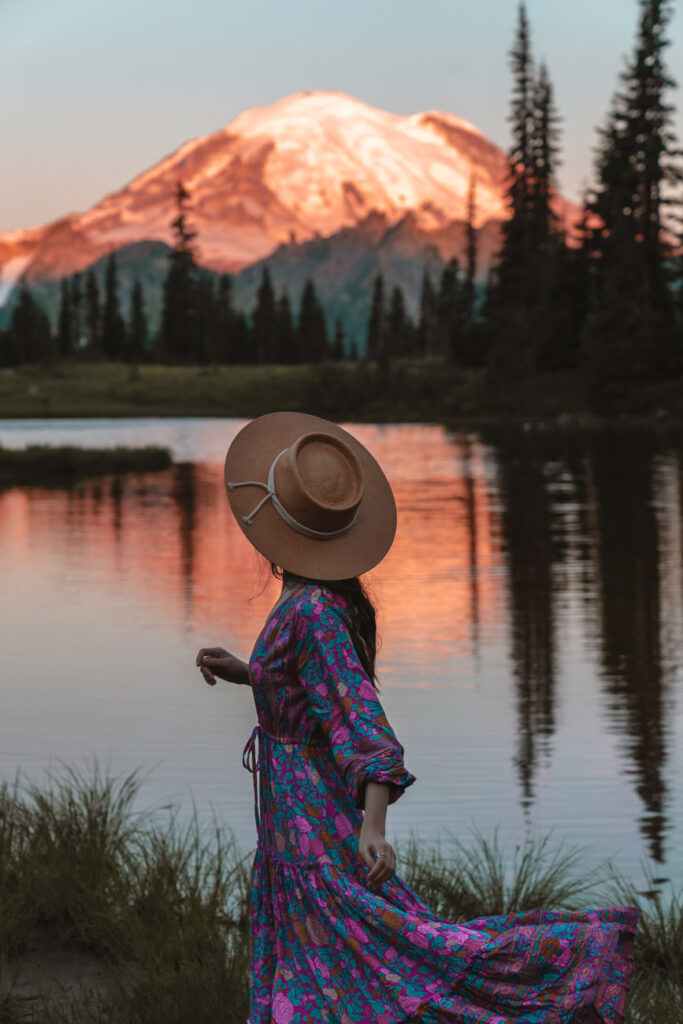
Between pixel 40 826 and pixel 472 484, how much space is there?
29.7 meters

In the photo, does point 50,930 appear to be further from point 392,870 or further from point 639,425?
point 639,425

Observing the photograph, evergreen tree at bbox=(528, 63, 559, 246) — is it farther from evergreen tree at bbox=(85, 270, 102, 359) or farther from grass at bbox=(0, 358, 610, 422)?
evergreen tree at bbox=(85, 270, 102, 359)

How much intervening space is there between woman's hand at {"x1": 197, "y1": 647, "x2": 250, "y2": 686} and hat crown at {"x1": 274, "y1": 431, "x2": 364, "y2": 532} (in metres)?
0.47

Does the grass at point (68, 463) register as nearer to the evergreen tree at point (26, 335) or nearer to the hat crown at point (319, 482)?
the hat crown at point (319, 482)

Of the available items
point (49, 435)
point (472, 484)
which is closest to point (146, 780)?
point (472, 484)

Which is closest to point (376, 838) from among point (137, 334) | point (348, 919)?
point (348, 919)

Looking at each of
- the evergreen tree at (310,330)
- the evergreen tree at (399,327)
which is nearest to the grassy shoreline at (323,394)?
the evergreen tree at (310,330)

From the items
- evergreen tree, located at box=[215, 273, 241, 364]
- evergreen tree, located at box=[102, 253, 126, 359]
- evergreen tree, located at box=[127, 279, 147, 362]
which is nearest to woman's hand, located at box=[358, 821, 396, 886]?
evergreen tree, located at box=[127, 279, 147, 362]

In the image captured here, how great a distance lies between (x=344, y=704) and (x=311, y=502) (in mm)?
497

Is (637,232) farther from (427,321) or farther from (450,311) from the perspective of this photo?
(427,321)

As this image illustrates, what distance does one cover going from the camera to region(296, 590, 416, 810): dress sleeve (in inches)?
132

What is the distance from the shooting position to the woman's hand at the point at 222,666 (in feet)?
12.8

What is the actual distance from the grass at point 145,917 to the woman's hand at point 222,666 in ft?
3.58

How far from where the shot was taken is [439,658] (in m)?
13.4
